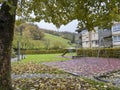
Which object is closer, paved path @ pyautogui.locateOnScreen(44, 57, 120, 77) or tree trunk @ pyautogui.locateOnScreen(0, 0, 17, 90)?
tree trunk @ pyautogui.locateOnScreen(0, 0, 17, 90)

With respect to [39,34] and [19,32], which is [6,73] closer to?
[19,32]

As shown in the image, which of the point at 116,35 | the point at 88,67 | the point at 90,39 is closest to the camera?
the point at 88,67

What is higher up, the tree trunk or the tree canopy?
the tree canopy

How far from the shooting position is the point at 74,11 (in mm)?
7715

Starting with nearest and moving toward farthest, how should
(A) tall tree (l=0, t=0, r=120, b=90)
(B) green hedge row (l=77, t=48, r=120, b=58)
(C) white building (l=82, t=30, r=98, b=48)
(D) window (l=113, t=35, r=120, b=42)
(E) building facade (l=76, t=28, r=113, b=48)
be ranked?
(A) tall tree (l=0, t=0, r=120, b=90), (B) green hedge row (l=77, t=48, r=120, b=58), (D) window (l=113, t=35, r=120, b=42), (E) building facade (l=76, t=28, r=113, b=48), (C) white building (l=82, t=30, r=98, b=48)

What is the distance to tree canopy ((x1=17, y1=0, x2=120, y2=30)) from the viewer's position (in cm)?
694

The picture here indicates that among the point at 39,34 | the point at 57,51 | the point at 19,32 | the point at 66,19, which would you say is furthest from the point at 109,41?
the point at 66,19

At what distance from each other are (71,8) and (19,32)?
61355 millimetres

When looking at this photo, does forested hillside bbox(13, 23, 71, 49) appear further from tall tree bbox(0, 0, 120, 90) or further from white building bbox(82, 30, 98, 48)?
tall tree bbox(0, 0, 120, 90)

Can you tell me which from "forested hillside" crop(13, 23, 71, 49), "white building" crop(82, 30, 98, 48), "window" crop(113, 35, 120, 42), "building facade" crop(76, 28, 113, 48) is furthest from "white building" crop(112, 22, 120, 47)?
"forested hillside" crop(13, 23, 71, 49)

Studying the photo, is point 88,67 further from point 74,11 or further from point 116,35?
point 116,35

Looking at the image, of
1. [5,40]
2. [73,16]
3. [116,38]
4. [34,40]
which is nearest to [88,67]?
[73,16]

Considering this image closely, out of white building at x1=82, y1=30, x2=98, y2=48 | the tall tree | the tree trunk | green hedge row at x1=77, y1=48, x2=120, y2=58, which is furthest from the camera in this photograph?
white building at x1=82, y1=30, x2=98, y2=48

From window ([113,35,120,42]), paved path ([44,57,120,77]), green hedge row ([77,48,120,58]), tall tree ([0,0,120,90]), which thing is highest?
window ([113,35,120,42])
